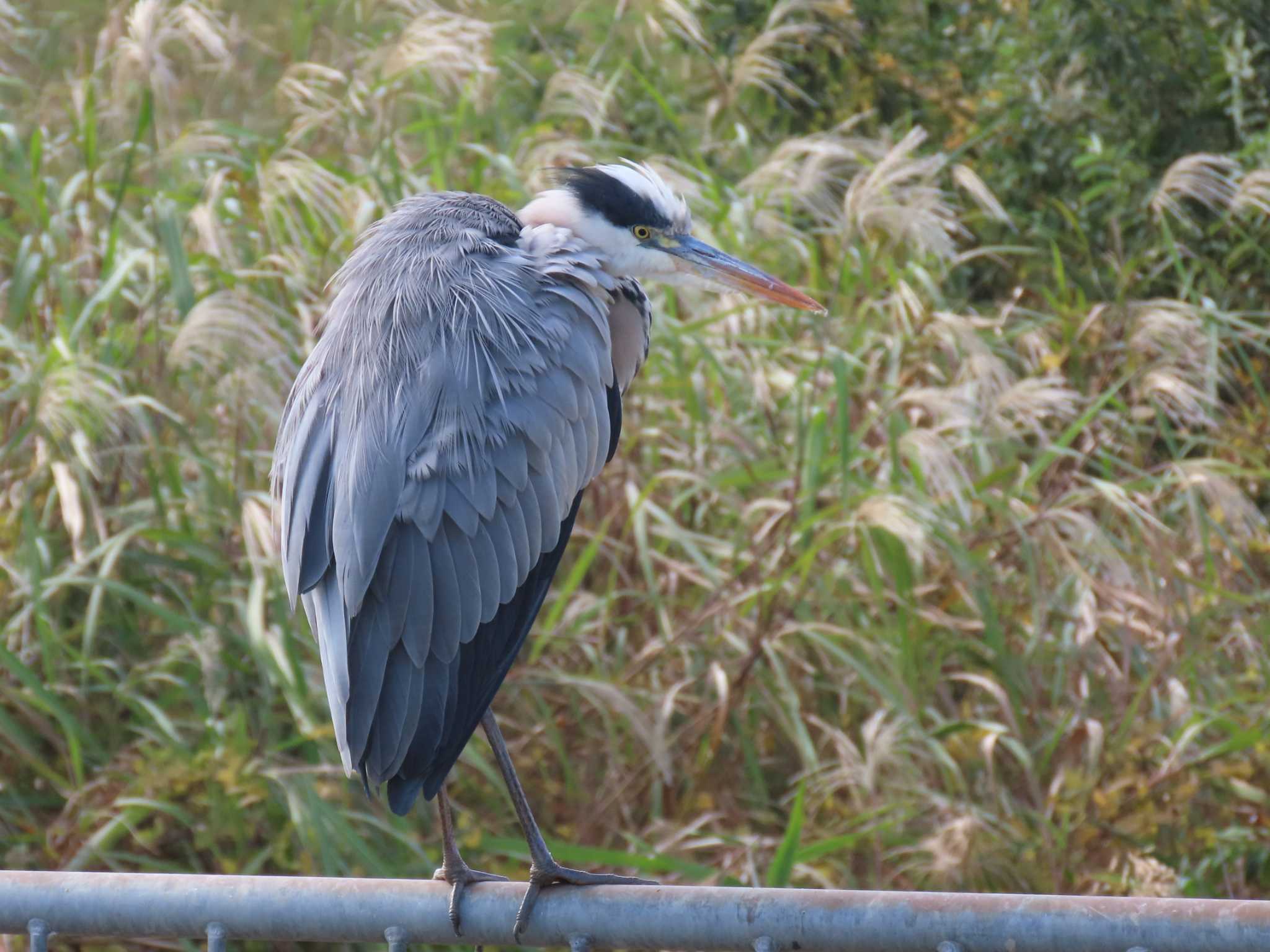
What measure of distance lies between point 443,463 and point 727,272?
1.01 m

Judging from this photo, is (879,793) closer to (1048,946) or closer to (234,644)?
(234,644)

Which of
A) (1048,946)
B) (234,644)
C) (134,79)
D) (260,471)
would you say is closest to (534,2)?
(134,79)

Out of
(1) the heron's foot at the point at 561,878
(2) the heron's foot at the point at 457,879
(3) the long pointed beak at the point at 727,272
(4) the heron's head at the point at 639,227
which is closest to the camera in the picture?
(2) the heron's foot at the point at 457,879

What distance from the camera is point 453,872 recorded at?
211 centimetres

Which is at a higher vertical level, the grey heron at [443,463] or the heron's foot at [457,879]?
the grey heron at [443,463]

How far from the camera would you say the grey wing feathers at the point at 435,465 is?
215 centimetres

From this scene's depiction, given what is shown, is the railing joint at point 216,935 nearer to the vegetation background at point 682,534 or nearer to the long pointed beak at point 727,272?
the vegetation background at point 682,534

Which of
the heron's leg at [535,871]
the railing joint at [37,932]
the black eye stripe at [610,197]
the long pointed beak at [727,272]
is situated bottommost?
the heron's leg at [535,871]

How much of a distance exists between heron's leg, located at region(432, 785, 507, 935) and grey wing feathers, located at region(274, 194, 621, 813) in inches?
4.2

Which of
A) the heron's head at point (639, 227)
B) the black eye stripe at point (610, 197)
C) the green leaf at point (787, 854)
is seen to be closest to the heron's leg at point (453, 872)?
the green leaf at point (787, 854)

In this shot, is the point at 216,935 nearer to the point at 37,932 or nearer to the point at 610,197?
the point at 37,932

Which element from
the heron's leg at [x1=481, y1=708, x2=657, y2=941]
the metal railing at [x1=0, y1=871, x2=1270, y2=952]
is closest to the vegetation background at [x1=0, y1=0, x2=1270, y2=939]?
the heron's leg at [x1=481, y1=708, x2=657, y2=941]

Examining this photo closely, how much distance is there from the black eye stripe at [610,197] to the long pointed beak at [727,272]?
94mm

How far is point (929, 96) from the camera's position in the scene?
6.53m
